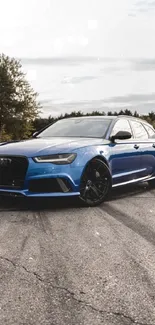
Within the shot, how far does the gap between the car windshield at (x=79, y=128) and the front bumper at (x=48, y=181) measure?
1234 millimetres

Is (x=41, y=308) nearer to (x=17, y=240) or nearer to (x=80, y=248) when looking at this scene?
(x=80, y=248)

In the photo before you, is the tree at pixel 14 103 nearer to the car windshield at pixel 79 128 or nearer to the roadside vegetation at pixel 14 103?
the roadside vegetation at pixel 14 103

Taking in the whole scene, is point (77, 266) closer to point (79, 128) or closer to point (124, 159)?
point (124, 159)

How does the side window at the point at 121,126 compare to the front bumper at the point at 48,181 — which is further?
the side window at the point at 121,126

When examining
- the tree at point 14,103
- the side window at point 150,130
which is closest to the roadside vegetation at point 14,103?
the tree at point 14,103

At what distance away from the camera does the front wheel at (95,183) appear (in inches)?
286

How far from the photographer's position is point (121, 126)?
8688mm

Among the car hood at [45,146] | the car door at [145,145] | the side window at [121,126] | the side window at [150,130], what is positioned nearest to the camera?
the car hood at [45,146]

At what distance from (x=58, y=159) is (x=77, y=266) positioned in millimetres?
2990

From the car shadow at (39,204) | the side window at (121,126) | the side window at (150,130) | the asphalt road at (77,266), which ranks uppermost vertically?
the side window at (121,126)

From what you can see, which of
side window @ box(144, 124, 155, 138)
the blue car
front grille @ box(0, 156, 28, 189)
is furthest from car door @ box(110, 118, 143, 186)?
front grille @ box(0, 156, 28, 189)

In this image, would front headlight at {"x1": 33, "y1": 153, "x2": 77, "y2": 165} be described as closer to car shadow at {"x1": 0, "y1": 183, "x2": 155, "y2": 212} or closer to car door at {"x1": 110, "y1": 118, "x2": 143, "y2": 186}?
car shadow at {"x1": 0, "y1": 183, "x2": 155, "y2": 212}

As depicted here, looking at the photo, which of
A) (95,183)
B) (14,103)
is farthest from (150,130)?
(14,103)

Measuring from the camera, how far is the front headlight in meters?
6.96
